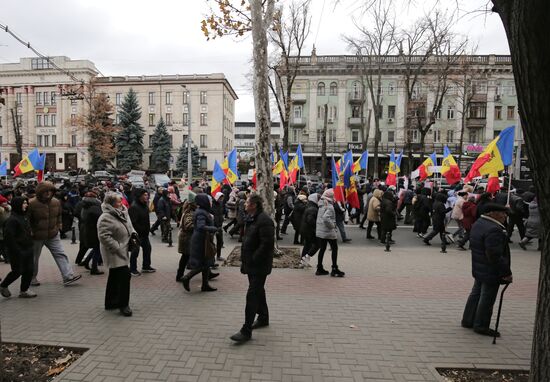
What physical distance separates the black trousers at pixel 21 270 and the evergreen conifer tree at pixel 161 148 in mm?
56944

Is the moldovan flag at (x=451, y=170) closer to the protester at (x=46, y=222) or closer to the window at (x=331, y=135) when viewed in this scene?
the protester at (x=46, y=222)

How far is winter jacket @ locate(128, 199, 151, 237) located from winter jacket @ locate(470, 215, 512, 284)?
6.12m

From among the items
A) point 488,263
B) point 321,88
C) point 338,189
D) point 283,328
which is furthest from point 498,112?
point 283,328

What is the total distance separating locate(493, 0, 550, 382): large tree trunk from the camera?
2.77 meters

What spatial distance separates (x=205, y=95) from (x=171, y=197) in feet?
186

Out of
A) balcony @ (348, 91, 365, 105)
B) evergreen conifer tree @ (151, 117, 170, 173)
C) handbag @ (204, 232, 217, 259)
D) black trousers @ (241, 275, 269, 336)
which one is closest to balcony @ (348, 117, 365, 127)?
balcony @ (348, 91, 365, 105)

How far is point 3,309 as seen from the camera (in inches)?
232

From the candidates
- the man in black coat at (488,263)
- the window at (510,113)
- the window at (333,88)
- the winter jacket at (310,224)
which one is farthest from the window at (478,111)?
the man in black coat at (488,263)

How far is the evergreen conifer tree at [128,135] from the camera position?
57906 mm

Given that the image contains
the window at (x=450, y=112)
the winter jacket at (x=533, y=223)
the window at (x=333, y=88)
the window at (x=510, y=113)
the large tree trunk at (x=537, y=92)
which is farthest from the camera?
the window at (x=333, y=88)

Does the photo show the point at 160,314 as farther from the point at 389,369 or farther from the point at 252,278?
the point at 389,369

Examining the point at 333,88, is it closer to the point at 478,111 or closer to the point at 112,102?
the point at 478,111

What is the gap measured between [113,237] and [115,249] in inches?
8.7

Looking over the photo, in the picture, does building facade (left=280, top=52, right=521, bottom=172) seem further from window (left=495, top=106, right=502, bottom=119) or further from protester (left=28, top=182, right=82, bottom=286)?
protester (left=28, top=182, right=82, bottom=286)
